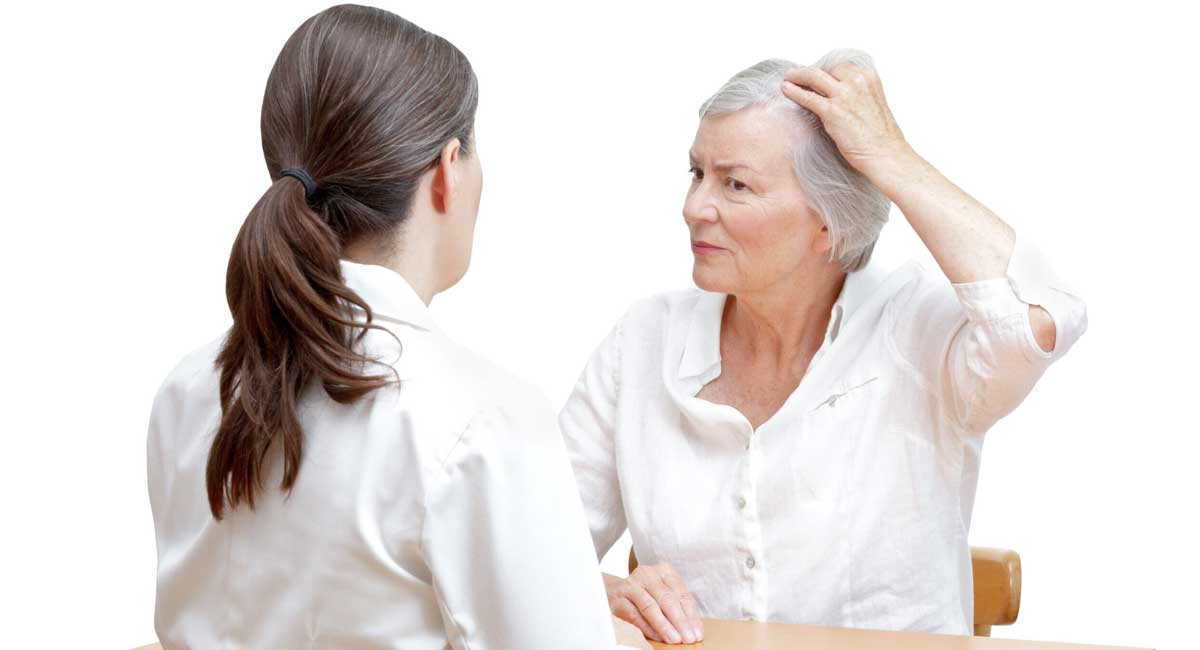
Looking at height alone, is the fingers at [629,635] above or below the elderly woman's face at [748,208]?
below

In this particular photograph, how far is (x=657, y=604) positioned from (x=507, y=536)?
0.97 m

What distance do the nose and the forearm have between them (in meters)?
0.34

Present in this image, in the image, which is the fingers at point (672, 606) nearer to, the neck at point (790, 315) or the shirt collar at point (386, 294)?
the neck at point (790, 315)

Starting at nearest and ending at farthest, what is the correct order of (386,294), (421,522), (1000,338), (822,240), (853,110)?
(421,522), (386,294), (1000,338), (853,110), (822,240)

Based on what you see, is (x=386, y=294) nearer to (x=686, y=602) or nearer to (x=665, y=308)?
(x=686, y=602)

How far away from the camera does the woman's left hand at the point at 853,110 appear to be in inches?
110

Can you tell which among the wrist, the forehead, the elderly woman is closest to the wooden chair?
the elderly woman

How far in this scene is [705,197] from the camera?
291 cm

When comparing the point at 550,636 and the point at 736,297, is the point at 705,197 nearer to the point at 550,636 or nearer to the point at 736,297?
the point at 736,297

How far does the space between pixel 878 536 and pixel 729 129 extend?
0.88 m

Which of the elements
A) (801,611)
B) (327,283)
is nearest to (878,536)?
(801,611)

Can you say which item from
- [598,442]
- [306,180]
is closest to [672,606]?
[598,442]

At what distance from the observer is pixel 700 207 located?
290 cm

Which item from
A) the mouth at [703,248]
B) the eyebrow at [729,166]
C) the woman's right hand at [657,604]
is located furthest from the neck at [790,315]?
the woman's right hand at [657,604]
